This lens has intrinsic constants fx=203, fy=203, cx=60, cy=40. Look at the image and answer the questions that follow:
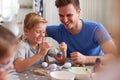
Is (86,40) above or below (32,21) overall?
below

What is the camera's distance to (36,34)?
1.52 metres

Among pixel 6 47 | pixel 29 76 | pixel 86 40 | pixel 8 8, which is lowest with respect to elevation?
pixel 29 76

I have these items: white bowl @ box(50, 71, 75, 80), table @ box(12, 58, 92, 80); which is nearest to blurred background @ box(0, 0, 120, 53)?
table @ box(12, 58, 92, 80)

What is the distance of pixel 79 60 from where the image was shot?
4.61 feet

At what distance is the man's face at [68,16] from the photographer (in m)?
1.63

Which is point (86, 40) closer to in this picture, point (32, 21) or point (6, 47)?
point (32, 21)

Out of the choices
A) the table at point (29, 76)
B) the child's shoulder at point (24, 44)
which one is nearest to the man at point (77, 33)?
the child's shoulder at point (24, 44)

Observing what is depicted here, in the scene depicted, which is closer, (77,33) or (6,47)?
(6,47)

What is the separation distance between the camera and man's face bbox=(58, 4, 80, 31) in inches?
64.3

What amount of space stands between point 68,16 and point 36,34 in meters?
0.32

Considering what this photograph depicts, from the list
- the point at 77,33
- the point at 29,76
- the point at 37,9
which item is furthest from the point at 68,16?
the point at 37,9

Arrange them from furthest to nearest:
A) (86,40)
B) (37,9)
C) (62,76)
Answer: (37,9) → (86,40) → (62,76)

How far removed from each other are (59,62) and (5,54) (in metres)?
0.87

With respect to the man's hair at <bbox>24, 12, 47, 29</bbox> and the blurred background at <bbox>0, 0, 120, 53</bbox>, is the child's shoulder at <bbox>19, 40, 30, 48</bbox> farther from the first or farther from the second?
the blurred background at <bbox>0, 0, 120, 53</bbox>
